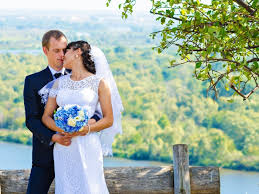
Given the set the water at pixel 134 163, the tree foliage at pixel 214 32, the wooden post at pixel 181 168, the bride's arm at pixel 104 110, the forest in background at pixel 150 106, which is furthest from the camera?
the forest in background at pixel 150 106

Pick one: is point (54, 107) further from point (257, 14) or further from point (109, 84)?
point (257, 14)

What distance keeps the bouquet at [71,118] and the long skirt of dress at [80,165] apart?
0.21 meters

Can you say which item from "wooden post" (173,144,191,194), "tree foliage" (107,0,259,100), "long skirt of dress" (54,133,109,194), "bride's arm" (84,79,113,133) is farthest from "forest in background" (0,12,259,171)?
"bride's arm" (84,79,113,133)

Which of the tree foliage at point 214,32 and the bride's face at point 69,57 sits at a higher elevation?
the tree foliage at point 214,32

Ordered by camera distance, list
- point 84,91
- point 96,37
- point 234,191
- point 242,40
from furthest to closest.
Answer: point 96,37
point 234,191
point 242,40
point 84,91

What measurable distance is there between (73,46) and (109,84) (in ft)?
1.12

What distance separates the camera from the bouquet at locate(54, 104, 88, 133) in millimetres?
2613

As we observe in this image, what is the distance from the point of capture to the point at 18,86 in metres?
52.8

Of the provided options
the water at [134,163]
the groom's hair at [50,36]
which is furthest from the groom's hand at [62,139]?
the water at [134,163]

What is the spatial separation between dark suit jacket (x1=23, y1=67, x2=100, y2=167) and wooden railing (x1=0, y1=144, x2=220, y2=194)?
0.98 meters

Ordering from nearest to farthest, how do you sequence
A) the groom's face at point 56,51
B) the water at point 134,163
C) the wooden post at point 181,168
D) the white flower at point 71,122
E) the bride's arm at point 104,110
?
1. the white flower at point 71,122
2. the bride's arm at point 104,110
3. the groom's face at point 56,51
4. the wooden post at point 181,168
5. the water at point 134,163

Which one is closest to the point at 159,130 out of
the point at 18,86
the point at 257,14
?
the point at 18,86

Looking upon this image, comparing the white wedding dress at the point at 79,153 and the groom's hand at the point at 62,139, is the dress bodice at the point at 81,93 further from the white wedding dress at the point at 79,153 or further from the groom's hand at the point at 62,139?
the groom's hand at the point at 62,139

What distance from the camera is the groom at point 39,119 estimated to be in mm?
2867
